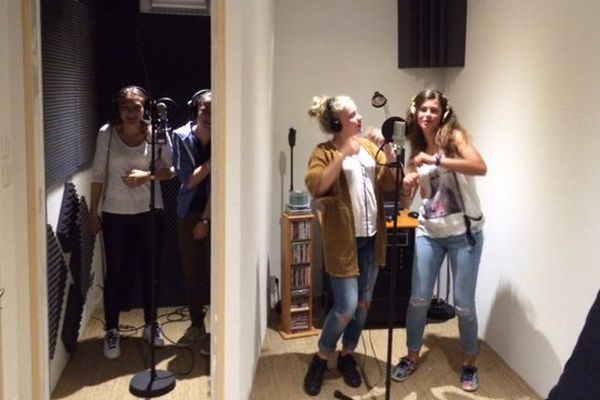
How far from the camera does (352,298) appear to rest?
8.52 feet

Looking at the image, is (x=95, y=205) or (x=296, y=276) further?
(x=296, y=276)

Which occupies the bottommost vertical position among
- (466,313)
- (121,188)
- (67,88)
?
(466,313)

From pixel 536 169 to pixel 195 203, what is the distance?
→ 159cm

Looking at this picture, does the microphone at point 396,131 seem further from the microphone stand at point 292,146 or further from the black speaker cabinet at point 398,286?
the microphone stand at point 292,146

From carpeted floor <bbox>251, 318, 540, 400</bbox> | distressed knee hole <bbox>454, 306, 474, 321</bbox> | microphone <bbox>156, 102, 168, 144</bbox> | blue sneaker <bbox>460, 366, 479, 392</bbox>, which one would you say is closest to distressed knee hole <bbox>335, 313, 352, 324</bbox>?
carpeted floor <bbox>251, 318, 540, 400</bbox>

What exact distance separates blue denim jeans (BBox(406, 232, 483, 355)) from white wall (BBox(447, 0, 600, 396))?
263mm

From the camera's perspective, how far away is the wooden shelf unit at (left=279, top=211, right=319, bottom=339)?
3.25 metres

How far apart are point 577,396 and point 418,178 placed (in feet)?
4.62

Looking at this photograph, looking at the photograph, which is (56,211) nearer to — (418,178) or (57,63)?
(57,63)

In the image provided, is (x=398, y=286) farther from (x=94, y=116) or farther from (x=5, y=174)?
(x=5, y=174)

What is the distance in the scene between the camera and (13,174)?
6.97 ft

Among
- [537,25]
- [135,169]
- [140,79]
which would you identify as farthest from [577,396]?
[140,79]

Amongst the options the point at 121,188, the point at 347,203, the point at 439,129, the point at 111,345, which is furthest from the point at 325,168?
the point at 111,345

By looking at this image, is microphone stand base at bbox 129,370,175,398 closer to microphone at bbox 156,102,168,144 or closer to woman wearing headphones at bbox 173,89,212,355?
woman wearing headphones at bbox 173,89,212,355
